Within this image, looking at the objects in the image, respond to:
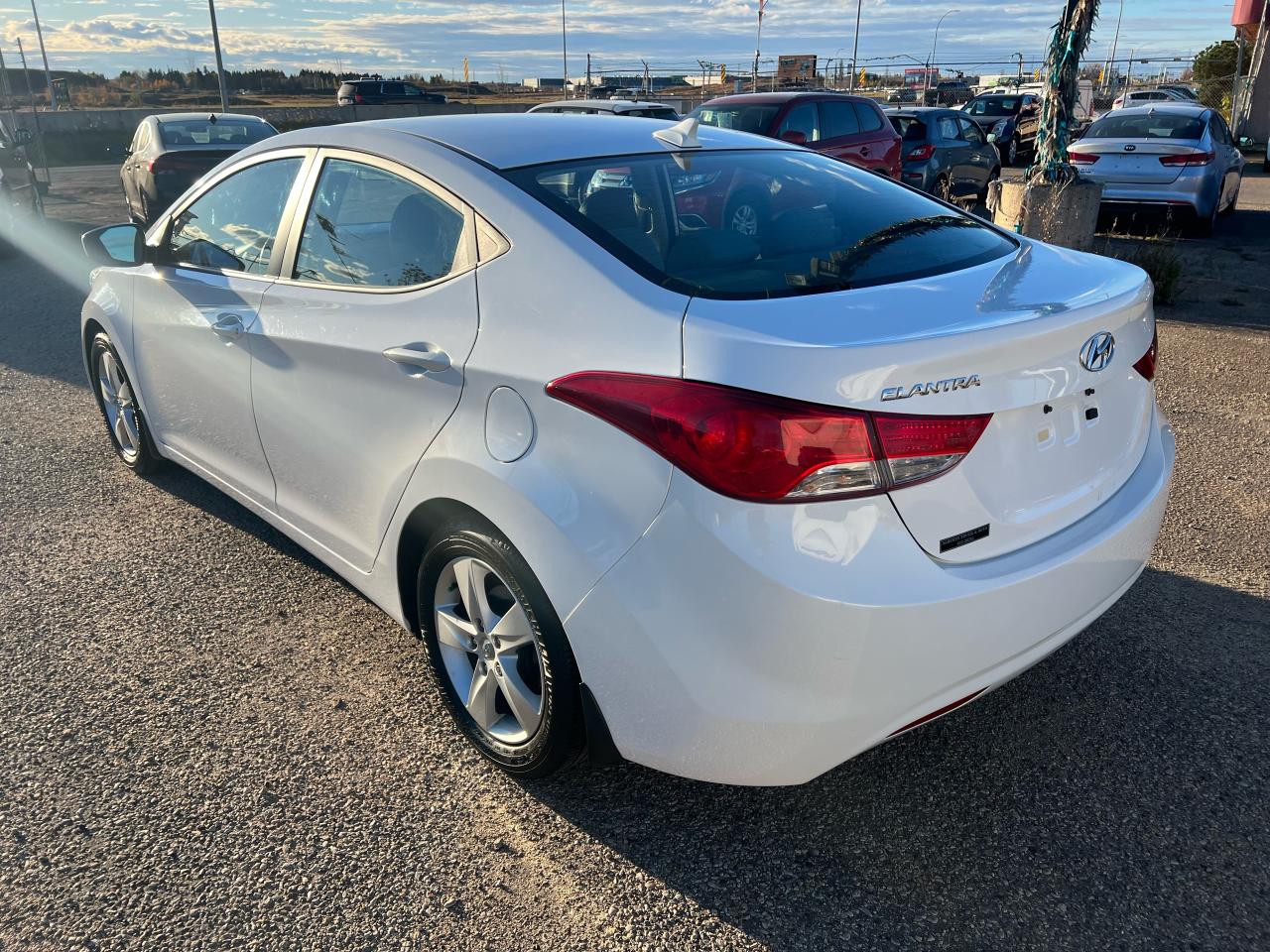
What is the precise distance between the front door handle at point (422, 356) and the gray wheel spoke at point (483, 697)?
82cm

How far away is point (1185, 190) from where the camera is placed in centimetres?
1128

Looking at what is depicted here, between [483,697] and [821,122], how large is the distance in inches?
445

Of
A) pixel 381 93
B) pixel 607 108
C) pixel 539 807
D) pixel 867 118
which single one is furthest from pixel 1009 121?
pixel 381 93

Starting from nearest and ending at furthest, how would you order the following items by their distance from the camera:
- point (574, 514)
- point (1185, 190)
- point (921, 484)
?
point (921, 484), point (574, 514), point (1185, 190)

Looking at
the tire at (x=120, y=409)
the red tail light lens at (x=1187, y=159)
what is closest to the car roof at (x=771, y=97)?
the red tail light lens at (x=1187, y=159)

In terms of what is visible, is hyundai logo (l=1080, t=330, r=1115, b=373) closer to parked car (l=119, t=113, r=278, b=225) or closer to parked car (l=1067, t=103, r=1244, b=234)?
parked car (l=1067, t=103, r=1244, b=234)

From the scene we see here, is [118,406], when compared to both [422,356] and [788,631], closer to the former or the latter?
[422,356]

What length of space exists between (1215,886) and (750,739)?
120 centimetres

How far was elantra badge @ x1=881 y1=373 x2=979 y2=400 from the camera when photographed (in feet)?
6.39

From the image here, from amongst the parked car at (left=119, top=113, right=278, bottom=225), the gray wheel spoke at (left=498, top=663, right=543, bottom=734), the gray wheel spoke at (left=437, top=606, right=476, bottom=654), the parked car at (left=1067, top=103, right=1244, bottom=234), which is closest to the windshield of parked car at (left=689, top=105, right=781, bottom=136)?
the parked car at (left=1067, top=103, right=1244, bottom=234)

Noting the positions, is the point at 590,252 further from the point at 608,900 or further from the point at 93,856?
the point at 93,856

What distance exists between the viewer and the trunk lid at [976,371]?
6.40ft

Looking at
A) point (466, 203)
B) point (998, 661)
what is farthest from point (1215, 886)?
point (466, 203)

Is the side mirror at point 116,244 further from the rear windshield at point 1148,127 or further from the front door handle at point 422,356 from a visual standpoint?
the rear windshield at point 1148,127
